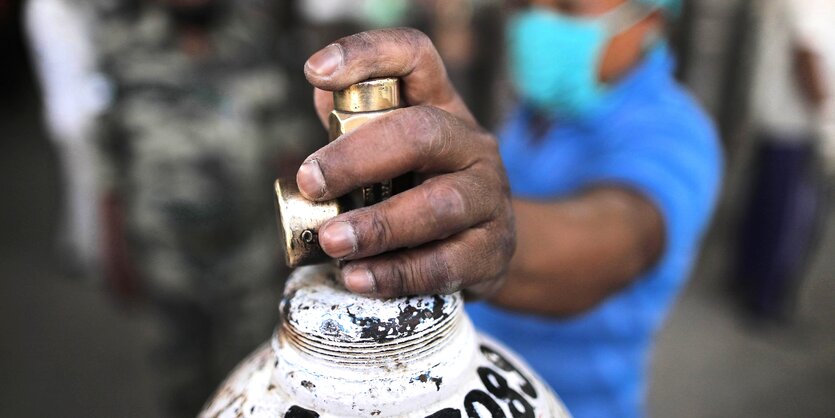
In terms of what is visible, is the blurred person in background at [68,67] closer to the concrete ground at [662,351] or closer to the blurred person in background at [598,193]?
the concrete ground at [662,351]

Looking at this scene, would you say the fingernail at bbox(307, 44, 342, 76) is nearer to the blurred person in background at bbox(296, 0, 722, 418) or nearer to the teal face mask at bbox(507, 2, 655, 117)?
the blurred person in background at bbox(296, 0, 722, 418)

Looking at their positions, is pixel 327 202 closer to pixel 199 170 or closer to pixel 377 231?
pixel 377 231

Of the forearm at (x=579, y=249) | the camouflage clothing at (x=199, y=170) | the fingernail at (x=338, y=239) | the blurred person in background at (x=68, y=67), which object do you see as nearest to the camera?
the fingernail at (x=338, y=239)

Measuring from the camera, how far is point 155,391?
425 centimetres

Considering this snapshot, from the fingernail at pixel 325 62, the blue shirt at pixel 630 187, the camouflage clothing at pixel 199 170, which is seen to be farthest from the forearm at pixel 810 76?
the fingernail at pixel 325 62

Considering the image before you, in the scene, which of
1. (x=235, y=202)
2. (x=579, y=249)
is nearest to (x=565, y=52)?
(x=579, y=249)

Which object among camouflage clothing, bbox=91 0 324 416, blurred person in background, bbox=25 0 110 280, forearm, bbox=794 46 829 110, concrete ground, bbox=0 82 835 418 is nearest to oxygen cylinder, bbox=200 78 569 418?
camouflage clothing, bbox=91 0 324 416

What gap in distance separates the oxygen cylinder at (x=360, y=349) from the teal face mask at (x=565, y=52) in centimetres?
149

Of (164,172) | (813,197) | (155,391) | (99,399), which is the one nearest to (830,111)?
(813,197)

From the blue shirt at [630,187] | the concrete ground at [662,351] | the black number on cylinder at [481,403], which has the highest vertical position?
the black number on cylinder at [481,403]

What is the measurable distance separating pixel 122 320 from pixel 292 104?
7.11 feet

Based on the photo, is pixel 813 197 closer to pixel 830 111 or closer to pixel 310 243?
pixel 830 111

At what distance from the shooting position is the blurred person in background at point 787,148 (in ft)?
14.1

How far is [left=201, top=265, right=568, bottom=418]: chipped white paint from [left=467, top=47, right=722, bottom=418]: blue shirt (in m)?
0.84
